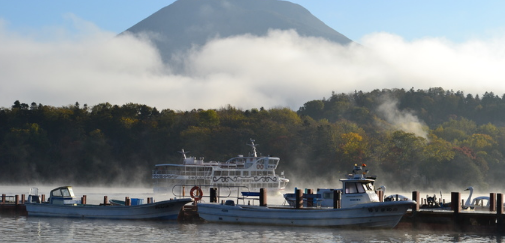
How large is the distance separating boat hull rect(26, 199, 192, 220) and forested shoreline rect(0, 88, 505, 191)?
4070 inches

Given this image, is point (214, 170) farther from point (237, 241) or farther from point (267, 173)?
point (237, 241)

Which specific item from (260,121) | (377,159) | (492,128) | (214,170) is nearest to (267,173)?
(214,170)

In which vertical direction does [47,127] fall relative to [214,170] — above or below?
above

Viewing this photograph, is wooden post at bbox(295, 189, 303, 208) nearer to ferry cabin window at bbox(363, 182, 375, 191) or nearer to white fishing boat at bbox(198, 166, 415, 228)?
white fishing boat at bbox(198, 166, 415, 228)

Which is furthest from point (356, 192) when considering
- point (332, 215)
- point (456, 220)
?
point (456, 220)

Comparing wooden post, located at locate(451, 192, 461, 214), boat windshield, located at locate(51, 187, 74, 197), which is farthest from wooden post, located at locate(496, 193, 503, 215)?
boat windshield, located at locate(51, 187, 74, 197)

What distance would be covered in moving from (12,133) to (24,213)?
112555 millimetres

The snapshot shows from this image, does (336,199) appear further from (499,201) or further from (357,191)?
(499,201)

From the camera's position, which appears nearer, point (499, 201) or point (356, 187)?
point (499, 201)

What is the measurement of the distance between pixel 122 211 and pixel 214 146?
363 feet

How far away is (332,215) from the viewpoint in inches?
2162

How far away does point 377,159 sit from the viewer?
16238 centimetres

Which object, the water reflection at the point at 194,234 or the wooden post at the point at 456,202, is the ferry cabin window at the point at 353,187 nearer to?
the water reflection at the point at 194,234

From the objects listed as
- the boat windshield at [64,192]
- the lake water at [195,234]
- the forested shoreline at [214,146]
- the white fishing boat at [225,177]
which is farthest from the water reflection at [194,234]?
the forested shoreline at [214,146]
